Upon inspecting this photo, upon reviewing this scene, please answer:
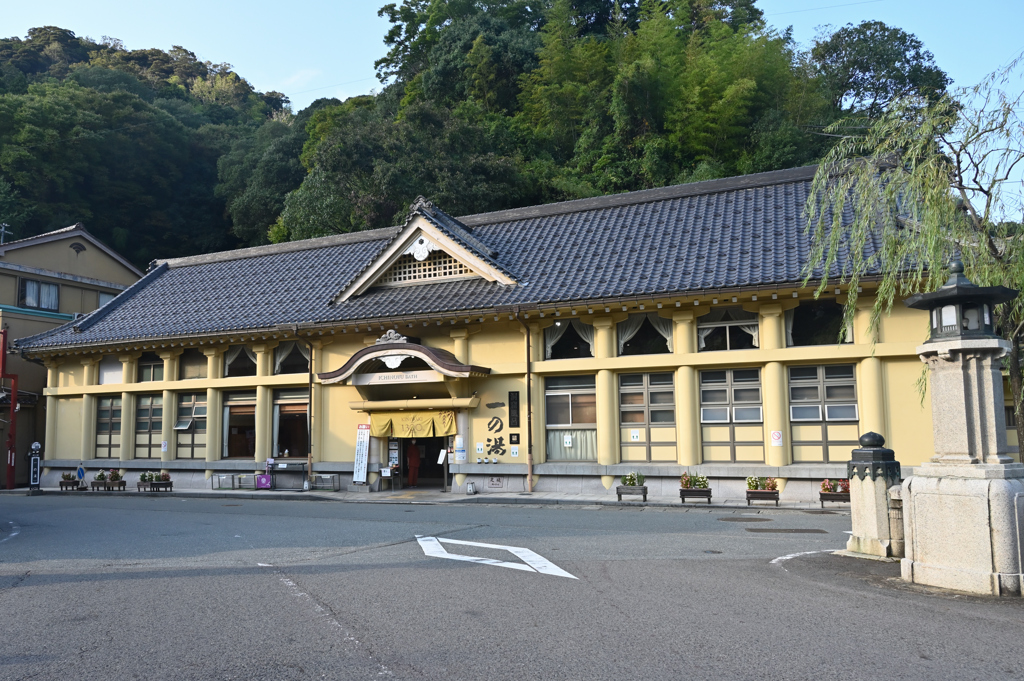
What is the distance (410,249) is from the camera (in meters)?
23.4

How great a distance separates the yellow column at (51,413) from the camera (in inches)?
1101

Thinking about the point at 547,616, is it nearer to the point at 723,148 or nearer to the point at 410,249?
the point at 410,249

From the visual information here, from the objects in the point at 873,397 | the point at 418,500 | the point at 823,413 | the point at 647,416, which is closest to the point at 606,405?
the point at 647,416

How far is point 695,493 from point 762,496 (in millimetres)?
1492

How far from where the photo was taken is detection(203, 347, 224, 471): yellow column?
25000mm

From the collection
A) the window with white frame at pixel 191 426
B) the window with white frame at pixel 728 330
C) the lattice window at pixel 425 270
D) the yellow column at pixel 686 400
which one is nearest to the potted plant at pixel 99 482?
the window with white frame at pixel 191 426

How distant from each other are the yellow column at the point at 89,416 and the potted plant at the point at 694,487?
20.9m

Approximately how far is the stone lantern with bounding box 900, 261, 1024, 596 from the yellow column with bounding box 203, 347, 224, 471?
852 inches

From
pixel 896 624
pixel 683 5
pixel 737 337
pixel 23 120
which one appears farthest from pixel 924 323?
pixel 23 120

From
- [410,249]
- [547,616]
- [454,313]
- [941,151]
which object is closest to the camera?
[547,616]

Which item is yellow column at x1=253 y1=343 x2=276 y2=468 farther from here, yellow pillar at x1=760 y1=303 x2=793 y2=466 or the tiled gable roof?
yellow pillar at x1=760 y1=303 x2=793 y2=466

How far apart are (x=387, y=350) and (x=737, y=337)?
930cm

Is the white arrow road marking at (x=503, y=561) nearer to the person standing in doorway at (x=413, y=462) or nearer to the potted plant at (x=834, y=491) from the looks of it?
the potted plant at (x=834, y=491)

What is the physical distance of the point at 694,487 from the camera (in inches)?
724
